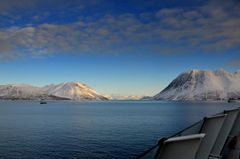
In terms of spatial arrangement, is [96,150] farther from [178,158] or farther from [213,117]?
[178,158]

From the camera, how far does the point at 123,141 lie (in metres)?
43.0

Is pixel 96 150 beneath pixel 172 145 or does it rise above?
beneath

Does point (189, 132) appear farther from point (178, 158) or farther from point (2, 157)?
A: point (2, 157)

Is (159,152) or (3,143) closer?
(159,152)

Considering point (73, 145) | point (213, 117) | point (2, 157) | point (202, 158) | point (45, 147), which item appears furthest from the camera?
point (73, 145)

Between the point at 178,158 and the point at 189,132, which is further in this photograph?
the point at 189,132

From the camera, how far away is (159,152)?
396cm

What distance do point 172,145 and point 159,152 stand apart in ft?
0.70

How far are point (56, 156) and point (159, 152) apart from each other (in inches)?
1270

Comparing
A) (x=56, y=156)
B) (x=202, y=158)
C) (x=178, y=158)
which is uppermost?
(x=178, y=158)

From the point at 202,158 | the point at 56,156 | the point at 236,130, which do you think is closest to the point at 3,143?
the point at 56,156

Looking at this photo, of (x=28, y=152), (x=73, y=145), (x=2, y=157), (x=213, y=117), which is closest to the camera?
(x=213, y=117)

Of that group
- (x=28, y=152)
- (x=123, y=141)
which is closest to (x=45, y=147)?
(x=28, y=152)

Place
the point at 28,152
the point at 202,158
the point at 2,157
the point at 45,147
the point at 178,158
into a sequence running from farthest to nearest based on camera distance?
the point at 45,147 < the point at 28,152 < the point at 2,157 < the point at 202,158 < the point at 178,158
